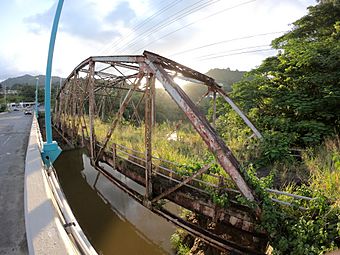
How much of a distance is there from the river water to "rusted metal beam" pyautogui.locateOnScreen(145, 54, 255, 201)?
422 cm

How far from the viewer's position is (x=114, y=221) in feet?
27.8

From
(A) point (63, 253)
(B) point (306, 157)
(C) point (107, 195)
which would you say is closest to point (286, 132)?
(B) point (306, 157)

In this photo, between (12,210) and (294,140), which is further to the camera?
(294,140)

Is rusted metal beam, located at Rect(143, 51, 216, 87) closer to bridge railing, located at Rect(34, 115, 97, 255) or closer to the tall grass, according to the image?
bridge railing, located at Rect(34, 115, 97, 255)

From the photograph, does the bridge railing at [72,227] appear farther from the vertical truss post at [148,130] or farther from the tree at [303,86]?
the tree at [303,86]

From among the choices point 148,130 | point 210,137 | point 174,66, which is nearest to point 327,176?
point 210,137

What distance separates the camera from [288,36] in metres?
10.2

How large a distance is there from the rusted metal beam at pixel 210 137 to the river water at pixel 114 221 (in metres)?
4.22

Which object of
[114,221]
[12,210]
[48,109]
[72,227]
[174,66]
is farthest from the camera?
[114,221]

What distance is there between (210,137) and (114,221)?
21.5ft

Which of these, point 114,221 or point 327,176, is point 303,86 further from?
point 114,221

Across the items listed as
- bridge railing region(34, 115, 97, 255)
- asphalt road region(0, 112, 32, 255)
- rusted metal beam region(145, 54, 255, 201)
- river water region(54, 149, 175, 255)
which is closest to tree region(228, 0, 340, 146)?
rusted metal beam region(145, 54, 255, 201)

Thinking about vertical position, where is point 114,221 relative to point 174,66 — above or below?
below

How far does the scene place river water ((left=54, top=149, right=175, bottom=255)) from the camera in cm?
695
